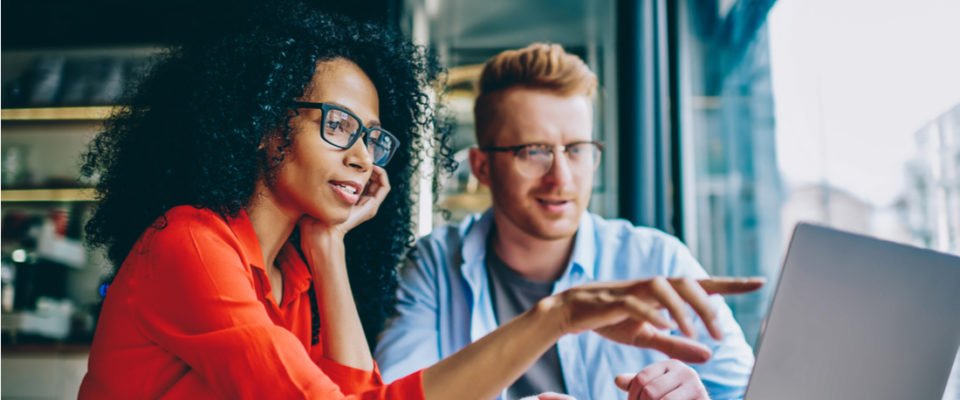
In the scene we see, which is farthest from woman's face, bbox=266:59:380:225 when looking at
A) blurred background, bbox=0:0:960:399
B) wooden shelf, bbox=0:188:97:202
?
wooden shelf, bbox=0:188:97:202

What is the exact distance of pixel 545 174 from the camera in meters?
1.45

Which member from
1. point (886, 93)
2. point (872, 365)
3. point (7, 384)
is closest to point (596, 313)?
point (872, 365)

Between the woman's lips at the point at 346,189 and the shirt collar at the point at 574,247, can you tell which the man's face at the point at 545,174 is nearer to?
the shirt collar at the point at 574,247

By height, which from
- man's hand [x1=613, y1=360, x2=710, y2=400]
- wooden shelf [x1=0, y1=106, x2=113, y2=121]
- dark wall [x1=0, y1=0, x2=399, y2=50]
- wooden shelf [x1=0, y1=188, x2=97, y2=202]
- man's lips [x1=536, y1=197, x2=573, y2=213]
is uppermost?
dark wall [x1=0, y1=0, x2=399, y2=50]

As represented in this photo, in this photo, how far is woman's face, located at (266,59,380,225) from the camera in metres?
0.97

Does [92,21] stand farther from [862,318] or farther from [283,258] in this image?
[862,318]

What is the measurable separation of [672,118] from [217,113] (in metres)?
1.54

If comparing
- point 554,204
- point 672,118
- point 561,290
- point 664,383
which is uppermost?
point 672,118

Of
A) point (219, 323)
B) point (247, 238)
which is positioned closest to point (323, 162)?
point (247, 238)

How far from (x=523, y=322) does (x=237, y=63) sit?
25.5 inches

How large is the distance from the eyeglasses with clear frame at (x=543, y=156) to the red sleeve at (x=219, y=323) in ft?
2.43

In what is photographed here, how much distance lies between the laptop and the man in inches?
23.0

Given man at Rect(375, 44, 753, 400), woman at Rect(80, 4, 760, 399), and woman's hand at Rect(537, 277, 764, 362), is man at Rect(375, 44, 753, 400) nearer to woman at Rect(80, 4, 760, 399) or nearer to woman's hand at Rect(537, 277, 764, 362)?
woman at Rect(80, 4, 760, 399)

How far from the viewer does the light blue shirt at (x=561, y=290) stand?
1278mm
